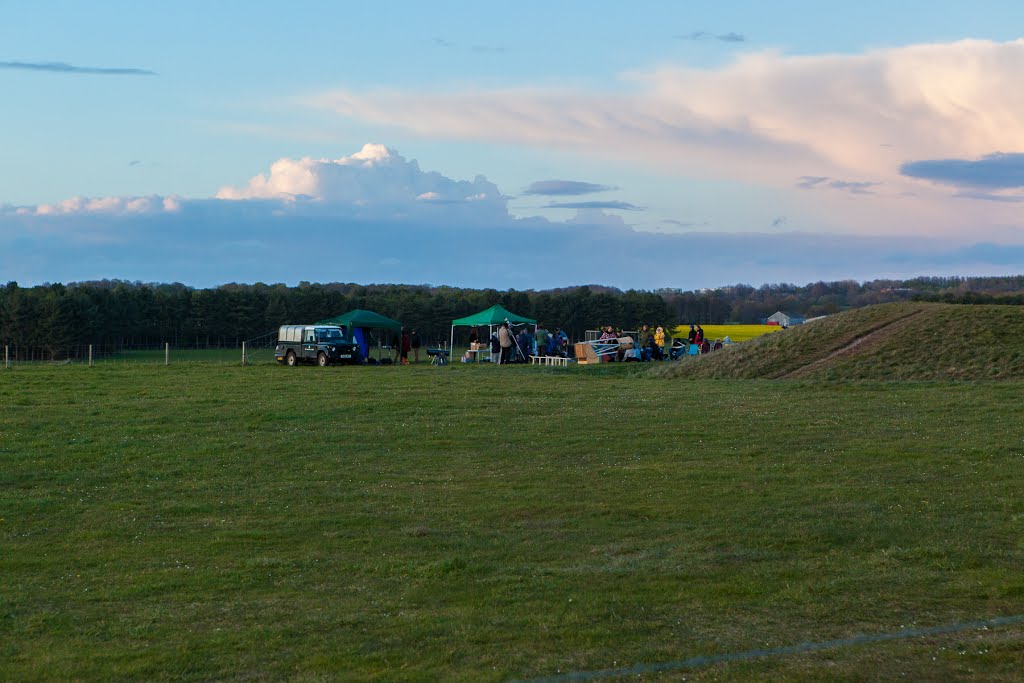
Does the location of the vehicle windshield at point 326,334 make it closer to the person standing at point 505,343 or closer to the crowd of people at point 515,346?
the crowd of people at point 515,346

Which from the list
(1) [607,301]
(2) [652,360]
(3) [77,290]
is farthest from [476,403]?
(1) [607,301]

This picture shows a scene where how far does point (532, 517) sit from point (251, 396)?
18.4 m

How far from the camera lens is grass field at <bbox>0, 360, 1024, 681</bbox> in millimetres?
7383

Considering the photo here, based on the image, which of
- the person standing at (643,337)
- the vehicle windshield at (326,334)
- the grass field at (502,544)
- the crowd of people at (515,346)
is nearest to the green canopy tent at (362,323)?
the vehicle windshield at (326,334)

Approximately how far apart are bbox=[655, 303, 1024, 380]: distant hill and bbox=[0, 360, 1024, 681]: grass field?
11780 mm

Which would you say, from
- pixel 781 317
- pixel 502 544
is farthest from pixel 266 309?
pixel 502 544

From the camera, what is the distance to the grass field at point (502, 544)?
7383mm

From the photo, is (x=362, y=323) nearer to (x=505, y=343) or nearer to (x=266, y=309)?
(x=505, y=343)

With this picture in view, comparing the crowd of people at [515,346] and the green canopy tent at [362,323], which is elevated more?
the green canopy tent at [362,323]

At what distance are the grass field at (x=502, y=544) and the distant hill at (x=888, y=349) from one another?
38.6 feet

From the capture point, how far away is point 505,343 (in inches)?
1893

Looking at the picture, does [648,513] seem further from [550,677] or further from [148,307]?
[148,307]

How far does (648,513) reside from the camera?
12562 mm

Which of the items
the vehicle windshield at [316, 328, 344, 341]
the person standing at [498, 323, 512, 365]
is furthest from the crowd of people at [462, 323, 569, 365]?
the vehicle windshield at [316, 328, 344, 341]
